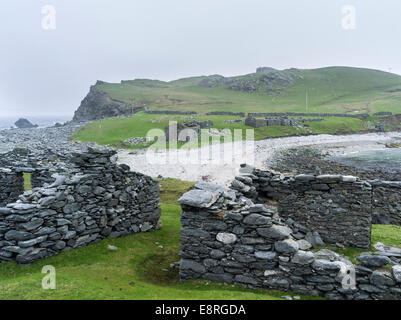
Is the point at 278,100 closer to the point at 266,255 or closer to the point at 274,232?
the point at 274,232

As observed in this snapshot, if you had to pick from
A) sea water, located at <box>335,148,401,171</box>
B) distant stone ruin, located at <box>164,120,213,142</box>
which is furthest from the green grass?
distant stone ruin, located at <box>164,120,213,142</box>

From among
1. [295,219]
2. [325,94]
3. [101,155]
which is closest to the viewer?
[101,155]

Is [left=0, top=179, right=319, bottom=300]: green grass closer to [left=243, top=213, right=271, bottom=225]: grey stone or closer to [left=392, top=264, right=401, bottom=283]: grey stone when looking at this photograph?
[left=243, top=213, right=271, bottom=225]: grey stone

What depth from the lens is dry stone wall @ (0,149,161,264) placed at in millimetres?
10477

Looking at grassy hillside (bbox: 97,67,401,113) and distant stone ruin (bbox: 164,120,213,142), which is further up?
grassy hillside (bbox: 97,67,401,113)

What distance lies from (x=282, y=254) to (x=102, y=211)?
827cm

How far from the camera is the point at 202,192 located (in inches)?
402

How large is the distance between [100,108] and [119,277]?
6428 inches

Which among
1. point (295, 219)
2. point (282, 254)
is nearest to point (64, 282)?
point (282, 254)

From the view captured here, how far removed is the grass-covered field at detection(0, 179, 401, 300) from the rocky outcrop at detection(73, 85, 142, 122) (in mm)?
125519

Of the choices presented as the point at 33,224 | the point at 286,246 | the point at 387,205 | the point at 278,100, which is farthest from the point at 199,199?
the point at 278,100

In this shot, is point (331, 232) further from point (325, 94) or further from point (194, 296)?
point (325, 94)

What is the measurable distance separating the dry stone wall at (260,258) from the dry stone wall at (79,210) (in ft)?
16.7
